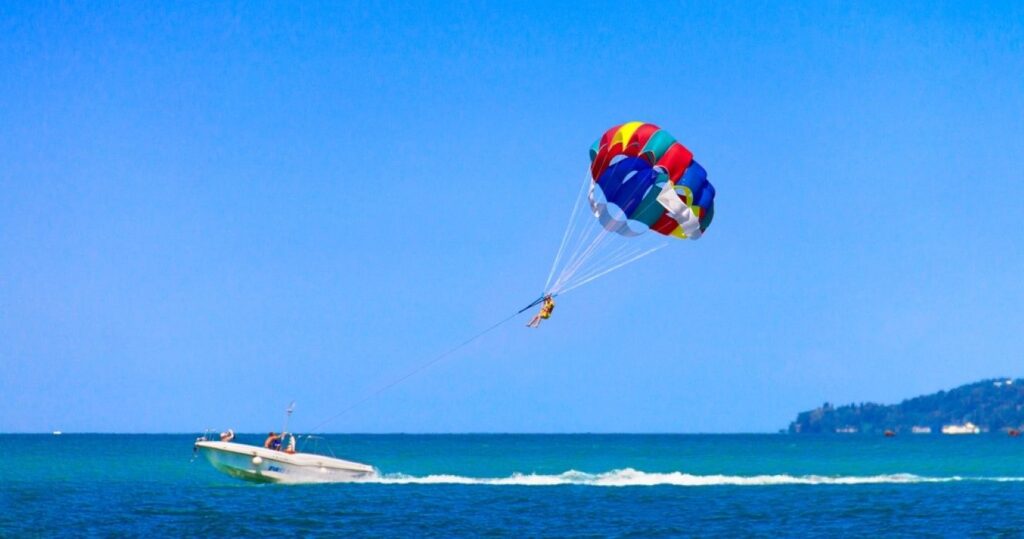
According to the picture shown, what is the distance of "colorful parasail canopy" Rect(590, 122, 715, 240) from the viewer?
27.1 m

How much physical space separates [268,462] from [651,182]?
14.1 m

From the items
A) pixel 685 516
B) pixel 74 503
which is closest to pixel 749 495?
pixel 685 516

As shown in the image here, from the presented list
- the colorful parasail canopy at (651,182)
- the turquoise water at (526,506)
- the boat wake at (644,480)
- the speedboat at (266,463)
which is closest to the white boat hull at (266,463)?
the speedboat at (266,463)

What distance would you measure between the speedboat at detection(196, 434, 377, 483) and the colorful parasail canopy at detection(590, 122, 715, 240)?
40.6 ft

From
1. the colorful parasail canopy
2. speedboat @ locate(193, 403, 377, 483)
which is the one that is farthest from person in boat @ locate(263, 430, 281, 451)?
the colorful parasail canopy

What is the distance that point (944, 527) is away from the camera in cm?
2648

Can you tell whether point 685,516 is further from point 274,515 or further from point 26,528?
point 26,528

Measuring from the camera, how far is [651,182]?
90.0 ft

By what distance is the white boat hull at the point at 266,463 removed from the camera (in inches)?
1382

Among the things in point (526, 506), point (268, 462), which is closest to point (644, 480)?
point (526, 506)

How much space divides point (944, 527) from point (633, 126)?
10366 millimetres

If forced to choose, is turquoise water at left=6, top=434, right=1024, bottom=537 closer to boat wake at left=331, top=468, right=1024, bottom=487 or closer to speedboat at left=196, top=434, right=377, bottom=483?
boat wake at left=331, top=468, right=1024, bottom=487

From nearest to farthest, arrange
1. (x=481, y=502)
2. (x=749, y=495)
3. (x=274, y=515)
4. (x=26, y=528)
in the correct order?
(x=26, y=528)
(x=274, y=515)
(x=481, y=502)
(x=749, y=495)

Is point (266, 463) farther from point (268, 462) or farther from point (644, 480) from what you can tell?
point (644, 480)
